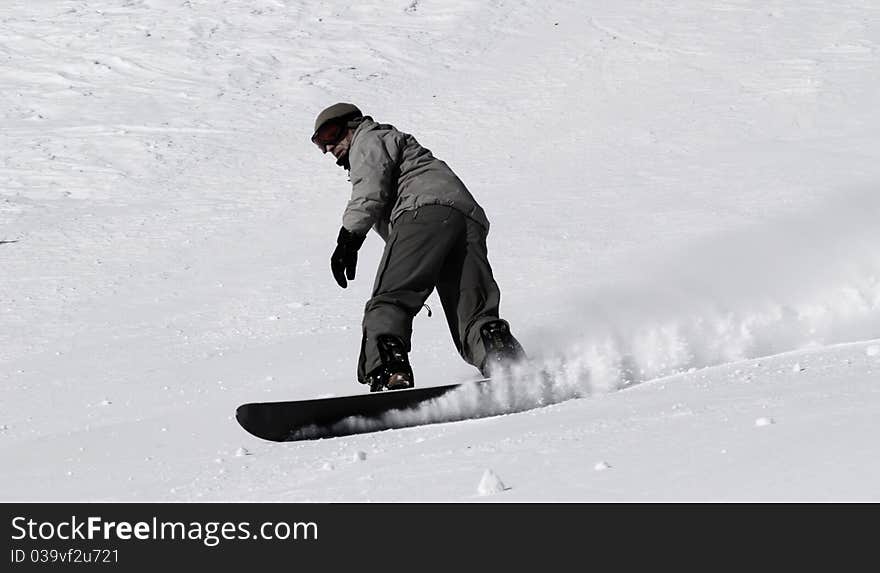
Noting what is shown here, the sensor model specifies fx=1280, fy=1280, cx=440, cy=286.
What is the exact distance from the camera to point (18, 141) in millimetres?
13547

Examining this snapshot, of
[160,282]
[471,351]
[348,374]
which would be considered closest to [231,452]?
[471,351]

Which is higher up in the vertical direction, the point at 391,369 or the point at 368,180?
the point at 368,180

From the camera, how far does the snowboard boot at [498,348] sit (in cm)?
550

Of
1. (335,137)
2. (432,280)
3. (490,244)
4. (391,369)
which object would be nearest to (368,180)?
(335,137)

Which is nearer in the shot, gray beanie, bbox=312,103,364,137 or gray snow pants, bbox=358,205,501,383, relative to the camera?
gray snow pants, bbox=358,205,501,383

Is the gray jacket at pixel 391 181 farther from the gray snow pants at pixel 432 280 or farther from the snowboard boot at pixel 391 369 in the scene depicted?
the snowboard boot at pixel 391 369

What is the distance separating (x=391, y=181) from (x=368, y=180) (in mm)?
132

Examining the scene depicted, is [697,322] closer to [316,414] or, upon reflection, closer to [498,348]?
[498,348]

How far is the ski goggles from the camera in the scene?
568 centimetres

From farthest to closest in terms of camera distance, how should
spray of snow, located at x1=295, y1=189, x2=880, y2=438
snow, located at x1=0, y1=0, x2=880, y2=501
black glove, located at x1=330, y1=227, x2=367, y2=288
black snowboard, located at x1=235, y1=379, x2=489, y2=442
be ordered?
1. black glove, located at x1=330, y1=227, x2=367, y2=288
2. spray of snow, located at x1=295, y1=189, x2=880, y2=438
3. black snowboard, located at x1=235, y1=379, x2=489, y2=442
4. snow, located at x1=0, y1=0, x2=880, y2=501

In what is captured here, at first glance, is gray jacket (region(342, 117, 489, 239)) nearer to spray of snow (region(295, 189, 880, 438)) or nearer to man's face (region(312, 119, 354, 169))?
man's face (region(312, 119, 354, 169))

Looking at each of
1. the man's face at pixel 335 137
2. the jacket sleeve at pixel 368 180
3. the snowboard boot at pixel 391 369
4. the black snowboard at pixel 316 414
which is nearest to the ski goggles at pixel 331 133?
the man's face at pixel 335 137

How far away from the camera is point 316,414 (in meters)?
5.08

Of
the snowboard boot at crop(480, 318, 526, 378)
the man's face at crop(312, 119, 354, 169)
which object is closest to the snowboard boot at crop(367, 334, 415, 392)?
the snowboard boot at crop(480, 318, 526, 378)
